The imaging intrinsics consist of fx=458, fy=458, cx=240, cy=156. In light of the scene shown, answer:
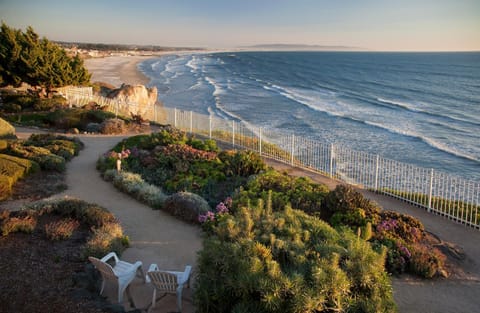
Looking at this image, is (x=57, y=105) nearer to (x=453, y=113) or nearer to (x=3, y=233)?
→ (x=3, y=233)

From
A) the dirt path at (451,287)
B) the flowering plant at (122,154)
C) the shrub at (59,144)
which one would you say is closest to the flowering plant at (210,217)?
the dirt path at (451,287)

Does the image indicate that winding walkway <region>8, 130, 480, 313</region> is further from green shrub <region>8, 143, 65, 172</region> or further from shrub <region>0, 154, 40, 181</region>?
shrub <region>0, 154, 40, 181</region>

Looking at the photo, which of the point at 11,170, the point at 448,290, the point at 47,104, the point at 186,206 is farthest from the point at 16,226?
the point at 47,104

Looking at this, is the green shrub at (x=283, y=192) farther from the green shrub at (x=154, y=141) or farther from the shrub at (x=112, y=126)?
the shrub at (x=112, y=126)

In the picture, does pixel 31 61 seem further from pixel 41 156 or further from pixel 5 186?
pixel 5 186

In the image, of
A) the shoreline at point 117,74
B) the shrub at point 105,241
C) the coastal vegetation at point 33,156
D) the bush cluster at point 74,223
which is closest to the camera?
the shrub at point 105,241
